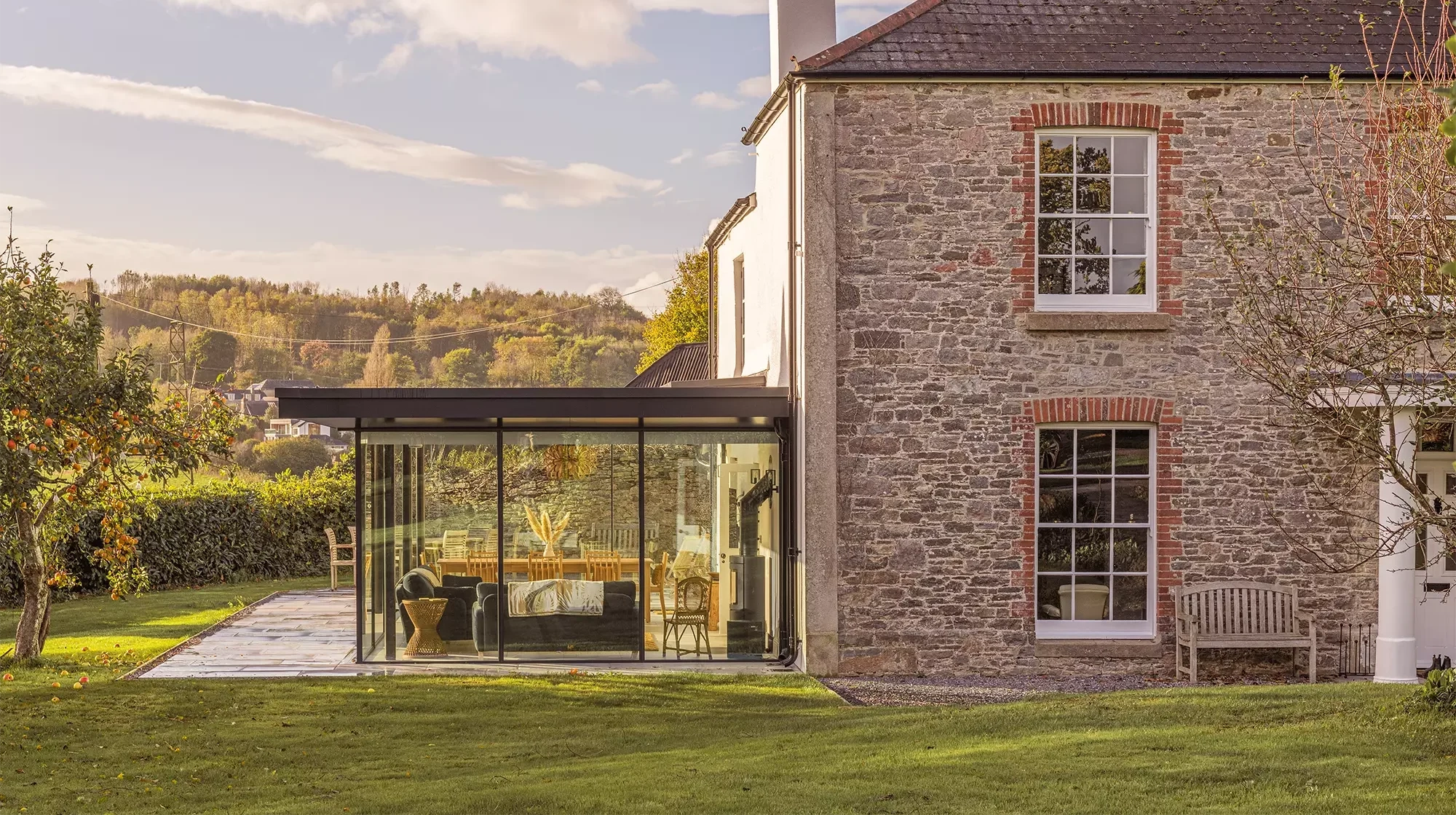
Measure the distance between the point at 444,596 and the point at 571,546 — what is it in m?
1.39

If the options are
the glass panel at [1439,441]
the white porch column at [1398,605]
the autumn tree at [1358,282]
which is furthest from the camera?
the glass panel at [1439,441]

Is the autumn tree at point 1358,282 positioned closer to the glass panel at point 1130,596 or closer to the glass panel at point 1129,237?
the glass panel at point 1129,237

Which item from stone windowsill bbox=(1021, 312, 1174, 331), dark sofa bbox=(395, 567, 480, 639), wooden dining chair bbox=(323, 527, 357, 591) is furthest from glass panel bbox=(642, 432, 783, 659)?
wooden dining chair bbox=(323, 527, 357, 591)

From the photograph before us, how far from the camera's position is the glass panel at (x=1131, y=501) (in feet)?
44.8

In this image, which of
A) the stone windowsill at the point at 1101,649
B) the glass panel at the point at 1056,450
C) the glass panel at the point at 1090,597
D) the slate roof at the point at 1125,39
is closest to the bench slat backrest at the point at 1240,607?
the stone windowsill at the point at 1101,649

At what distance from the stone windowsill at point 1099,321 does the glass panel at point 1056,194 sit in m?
1.06

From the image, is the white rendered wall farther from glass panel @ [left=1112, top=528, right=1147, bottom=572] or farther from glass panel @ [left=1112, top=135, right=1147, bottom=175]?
glass panel @ [left=1112, top=528, right=1147, bottom=572]

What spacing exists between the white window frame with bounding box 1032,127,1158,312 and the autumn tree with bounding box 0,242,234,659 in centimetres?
812

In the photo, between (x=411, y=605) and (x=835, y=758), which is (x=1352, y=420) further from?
(x=411, y=605)

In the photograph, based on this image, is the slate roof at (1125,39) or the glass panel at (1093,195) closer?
the slate roof at (1125,39)

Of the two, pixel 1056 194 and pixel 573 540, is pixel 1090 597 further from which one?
pixel 573 540

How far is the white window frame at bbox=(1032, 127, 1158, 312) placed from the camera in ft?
44.4

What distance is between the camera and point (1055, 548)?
44.9 ft

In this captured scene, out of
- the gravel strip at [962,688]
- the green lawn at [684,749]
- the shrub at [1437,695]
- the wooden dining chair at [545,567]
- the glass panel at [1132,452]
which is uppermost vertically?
the glass panel at [1132,452]
